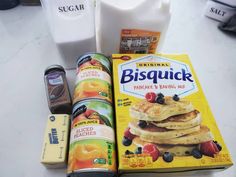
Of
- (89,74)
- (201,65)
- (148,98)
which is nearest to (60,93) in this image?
(89,74)

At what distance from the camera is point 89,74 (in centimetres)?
46

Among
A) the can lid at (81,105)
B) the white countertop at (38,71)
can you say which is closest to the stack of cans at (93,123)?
the can lid at (81,105)

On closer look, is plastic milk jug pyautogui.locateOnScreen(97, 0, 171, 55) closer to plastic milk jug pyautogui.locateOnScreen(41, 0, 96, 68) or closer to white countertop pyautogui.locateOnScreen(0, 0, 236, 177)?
plastic milk jug pyautogui.locateOnScreen(41, 0, 96, 68)

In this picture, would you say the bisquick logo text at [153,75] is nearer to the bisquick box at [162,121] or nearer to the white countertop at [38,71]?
the bisquick box at [162,121]

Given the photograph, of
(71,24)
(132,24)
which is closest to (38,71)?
(71,24)

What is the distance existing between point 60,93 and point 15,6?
1.35 ft

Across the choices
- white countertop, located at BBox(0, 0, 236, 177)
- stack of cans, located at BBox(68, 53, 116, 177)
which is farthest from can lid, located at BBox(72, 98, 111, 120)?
white countertop, located at BBox(0, 0, 236, 177)

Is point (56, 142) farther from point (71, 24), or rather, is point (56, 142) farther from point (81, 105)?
point (71, 24)

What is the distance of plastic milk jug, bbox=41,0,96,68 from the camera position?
0.50 meters

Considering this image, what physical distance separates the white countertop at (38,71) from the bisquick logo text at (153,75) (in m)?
0.12

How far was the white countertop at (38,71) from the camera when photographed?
48 cm

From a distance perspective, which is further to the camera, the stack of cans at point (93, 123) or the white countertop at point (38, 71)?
the white countertop at point (38, 71)

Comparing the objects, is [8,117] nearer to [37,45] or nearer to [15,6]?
[37,45]

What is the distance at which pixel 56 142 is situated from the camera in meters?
0.44
